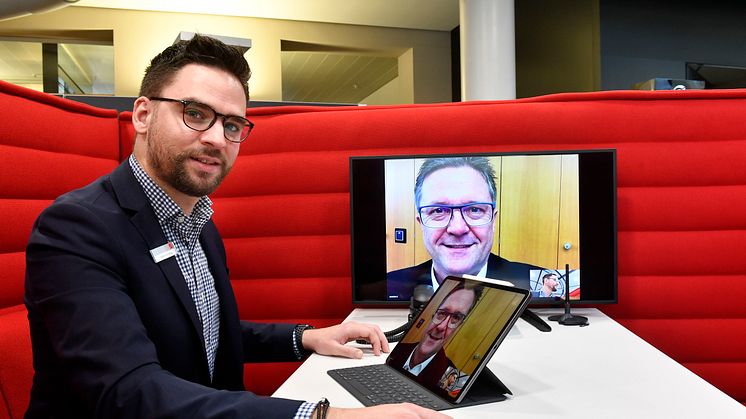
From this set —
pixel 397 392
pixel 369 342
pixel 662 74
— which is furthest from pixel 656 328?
pixel 662 74

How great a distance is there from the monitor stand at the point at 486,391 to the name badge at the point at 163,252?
2.02 ft

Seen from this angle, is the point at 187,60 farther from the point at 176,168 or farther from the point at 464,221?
the point at 464,221

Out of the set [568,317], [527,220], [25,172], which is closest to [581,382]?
[568,317]

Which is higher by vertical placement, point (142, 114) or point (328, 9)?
point (328, 9)

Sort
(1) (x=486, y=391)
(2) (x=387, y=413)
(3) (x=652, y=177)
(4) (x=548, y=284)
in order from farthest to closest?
(3) (x=652, y=177) → (4) (x=548, y=284) → (1) (x=486, y=391) → (2) (x=387, y=413)

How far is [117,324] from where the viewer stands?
0.92m

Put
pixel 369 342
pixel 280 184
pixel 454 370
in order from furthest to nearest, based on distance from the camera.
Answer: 1. pixel 280 184
2. pixel 369 342
3. pixel 454 370

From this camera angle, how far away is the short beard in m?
1.21

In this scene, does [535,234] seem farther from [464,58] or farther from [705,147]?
[464,58]

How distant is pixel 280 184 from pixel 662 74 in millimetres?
5583

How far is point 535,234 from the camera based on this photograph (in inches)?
65.2

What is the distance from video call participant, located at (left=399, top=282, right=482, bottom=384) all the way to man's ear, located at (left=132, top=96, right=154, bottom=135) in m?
0.72

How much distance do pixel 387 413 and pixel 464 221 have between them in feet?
2.97

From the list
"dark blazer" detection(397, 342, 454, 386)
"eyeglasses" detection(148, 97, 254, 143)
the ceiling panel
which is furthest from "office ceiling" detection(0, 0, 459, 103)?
"dark blazer" detection(397, 342, 454, 386)
